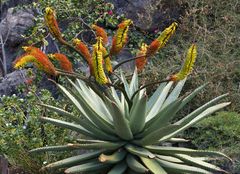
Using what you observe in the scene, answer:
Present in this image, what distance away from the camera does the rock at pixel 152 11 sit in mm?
9383

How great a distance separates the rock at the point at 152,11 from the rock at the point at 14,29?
81.8 inches

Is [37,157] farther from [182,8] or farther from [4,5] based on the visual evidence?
[4,5]

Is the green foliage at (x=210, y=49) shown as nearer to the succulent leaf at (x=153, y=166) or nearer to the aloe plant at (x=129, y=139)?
the aloe plant at (x=129, y=139)

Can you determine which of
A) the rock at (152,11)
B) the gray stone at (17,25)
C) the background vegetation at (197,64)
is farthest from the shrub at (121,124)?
the gray stone at (17,25)

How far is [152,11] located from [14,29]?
3.07m

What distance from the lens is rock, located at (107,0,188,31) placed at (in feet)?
30.8

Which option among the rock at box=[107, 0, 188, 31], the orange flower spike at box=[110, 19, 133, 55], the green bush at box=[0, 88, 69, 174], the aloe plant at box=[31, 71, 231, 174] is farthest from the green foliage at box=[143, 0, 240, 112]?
the orange flower spike at box=[110, 19, 133, 55]

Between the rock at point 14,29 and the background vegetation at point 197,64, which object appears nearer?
the background vegetation at point 197,64

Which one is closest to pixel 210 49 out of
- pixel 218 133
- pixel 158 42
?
pixel 218 133

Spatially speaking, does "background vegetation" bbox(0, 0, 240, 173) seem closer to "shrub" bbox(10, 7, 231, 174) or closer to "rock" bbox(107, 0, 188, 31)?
"rock" bbox(107, 0, 188, 31)

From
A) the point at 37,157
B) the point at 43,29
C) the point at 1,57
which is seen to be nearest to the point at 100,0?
the point at 43,29

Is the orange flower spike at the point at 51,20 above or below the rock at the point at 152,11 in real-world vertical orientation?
above

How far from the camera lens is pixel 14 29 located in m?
10.9

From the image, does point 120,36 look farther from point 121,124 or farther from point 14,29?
point 14,29
